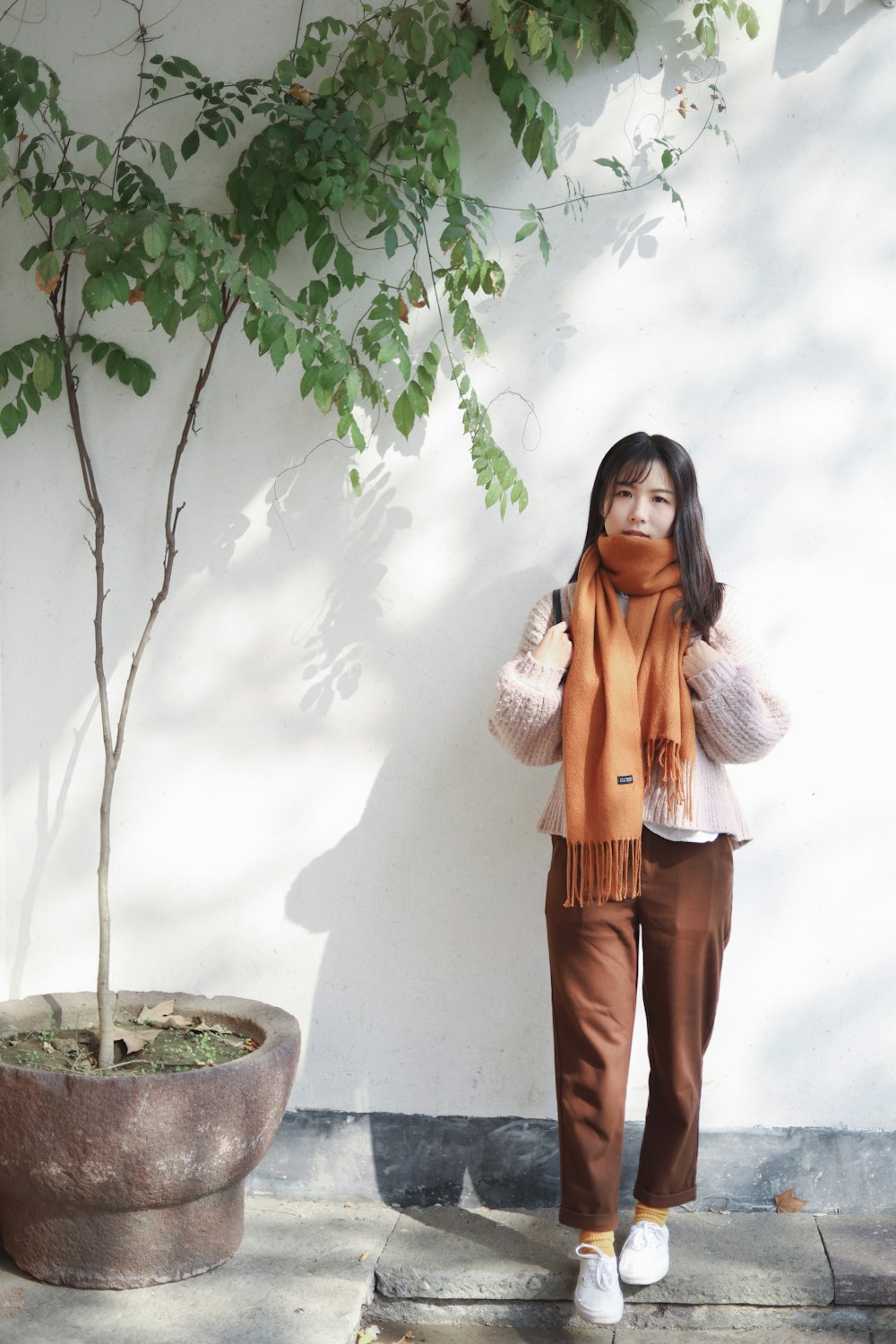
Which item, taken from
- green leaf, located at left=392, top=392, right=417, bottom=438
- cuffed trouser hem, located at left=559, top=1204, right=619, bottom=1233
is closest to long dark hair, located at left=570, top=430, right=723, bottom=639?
green leaf, located at left=392, top=392, right=417, bottom=438

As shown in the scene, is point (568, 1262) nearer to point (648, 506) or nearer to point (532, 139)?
point (648, 506)

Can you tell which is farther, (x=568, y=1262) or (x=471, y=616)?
(x=471, y=616)

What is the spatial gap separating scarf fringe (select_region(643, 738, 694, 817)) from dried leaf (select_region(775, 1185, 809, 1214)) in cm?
99

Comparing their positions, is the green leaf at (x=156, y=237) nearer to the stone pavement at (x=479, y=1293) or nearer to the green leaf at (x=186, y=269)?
the green leaf at (x=186, y=269)

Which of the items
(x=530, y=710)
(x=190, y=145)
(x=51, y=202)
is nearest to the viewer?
(x=530, y=710)

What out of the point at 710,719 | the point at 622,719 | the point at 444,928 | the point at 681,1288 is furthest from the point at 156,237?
the point at 681,1288

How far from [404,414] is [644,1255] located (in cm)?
177

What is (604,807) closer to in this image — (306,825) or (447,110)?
(306,825)

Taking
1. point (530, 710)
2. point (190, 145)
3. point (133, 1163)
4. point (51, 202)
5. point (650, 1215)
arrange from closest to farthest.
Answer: point (133, 1163), point (530, 710), point (650, 1215), point (51, 202), point (190, 145)

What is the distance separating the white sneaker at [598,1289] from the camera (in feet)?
8.11

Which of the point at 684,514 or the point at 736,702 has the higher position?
the point at 684,514

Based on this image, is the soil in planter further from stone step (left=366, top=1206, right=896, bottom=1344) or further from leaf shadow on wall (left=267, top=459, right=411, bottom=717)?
leaf shadow on wall (left=267, top=459, right=411, bottom=717)

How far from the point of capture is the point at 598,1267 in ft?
8.19

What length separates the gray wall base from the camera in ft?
9.30
